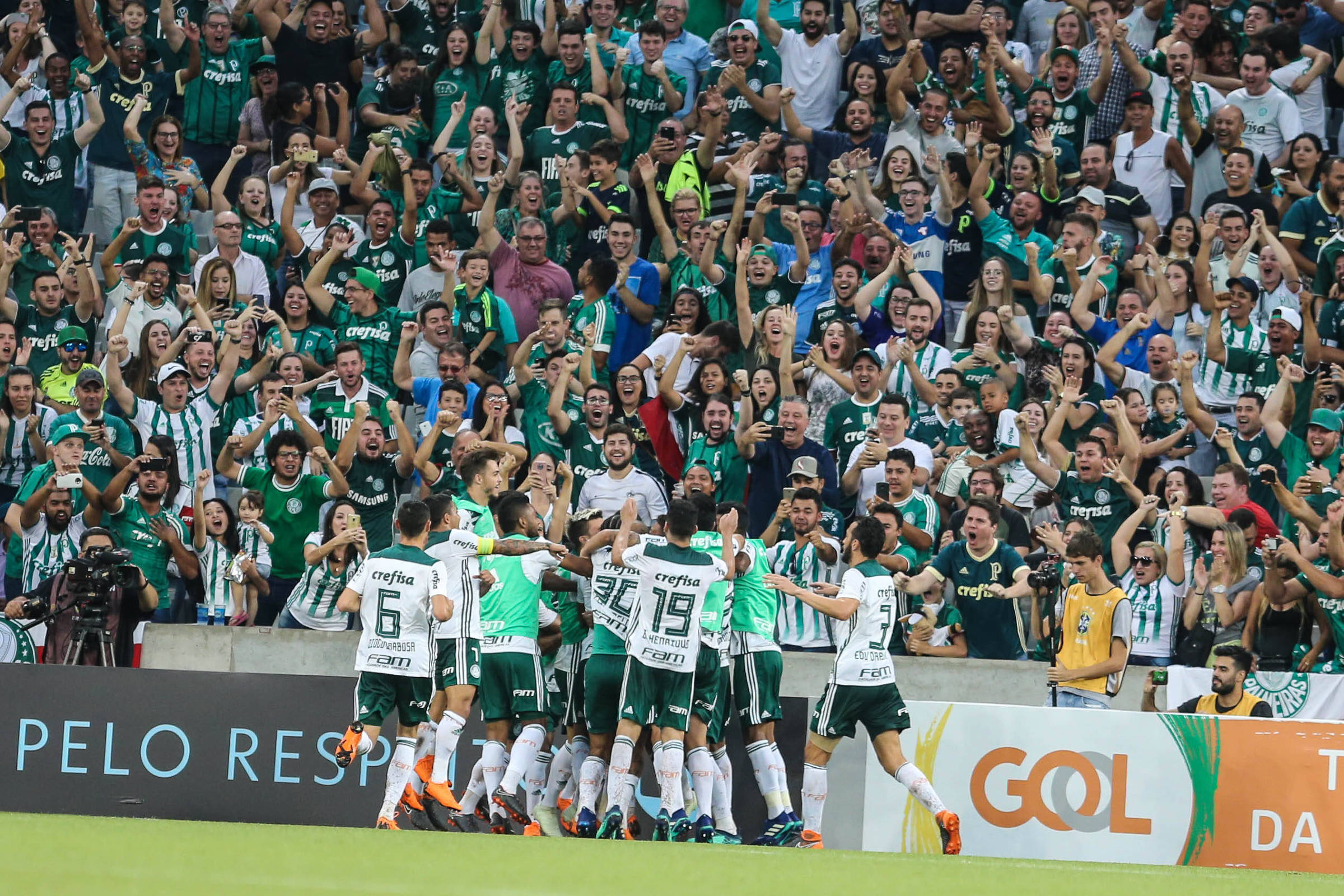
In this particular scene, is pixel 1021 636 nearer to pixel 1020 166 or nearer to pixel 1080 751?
pixel 1080 751

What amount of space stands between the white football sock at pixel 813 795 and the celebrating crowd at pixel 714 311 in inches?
3.4

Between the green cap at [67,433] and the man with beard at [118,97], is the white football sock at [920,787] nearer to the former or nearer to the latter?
the green cap at [67,433]

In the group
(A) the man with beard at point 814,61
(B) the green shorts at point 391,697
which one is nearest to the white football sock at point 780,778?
(B) the green shorts at point 391,697

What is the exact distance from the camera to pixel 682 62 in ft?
59.5

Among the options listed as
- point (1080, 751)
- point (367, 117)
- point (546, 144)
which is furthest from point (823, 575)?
point (367, 117)

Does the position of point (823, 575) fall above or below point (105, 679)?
above

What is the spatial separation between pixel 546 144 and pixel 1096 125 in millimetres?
5160

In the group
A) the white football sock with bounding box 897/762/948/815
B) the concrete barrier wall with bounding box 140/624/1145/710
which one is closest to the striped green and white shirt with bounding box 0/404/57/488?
the concrete barrier wall with bounding box 140/624/1145/710

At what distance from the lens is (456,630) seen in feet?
36.3

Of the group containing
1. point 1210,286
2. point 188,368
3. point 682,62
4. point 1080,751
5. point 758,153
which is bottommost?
point 1080,751

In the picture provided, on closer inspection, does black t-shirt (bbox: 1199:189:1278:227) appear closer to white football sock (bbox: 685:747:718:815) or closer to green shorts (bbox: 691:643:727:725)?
green shorts (bbox: 691:643:727:725)

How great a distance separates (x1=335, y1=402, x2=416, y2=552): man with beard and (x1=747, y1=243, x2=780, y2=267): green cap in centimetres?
331

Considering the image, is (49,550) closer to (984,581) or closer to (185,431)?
(185,431)

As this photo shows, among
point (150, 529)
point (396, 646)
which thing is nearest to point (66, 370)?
point (150, 529)
